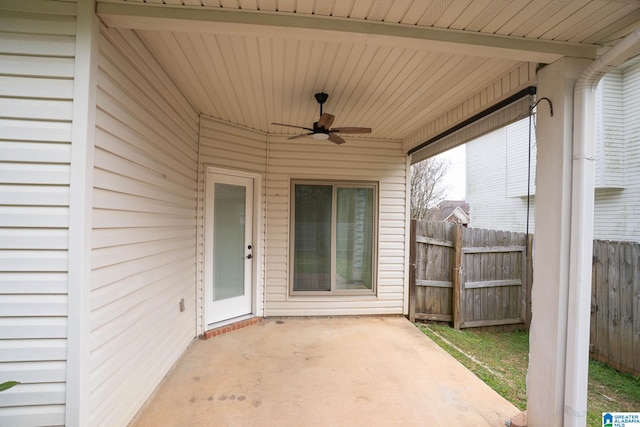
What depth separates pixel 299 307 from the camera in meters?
4.33

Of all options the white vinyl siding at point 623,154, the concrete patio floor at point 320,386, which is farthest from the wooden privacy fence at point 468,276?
the white vinyl siding at point 623,154

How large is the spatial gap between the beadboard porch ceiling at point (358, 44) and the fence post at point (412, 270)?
192 centimetres

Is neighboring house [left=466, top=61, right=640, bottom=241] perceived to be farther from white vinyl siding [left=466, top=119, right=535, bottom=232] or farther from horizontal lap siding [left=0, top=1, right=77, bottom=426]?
horizontal lap siding [left=0, top=1, right=77, bottom=426]

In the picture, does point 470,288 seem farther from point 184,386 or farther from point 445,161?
point 445,161

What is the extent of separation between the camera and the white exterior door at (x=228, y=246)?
366 cm

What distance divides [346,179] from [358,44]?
8.37 feet

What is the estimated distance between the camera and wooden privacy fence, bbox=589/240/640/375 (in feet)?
9.37

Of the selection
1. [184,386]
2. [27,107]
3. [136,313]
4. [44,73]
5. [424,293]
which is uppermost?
[44,73]

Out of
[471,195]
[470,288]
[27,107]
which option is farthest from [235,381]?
[471,195]

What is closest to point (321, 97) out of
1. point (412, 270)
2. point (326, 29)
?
point (326, 29)

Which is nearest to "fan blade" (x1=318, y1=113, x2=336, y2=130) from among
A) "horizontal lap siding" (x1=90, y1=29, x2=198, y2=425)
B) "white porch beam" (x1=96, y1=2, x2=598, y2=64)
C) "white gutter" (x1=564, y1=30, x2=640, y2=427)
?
"white porch beam" (x1=96, y1=2, x2=598, y2=64)

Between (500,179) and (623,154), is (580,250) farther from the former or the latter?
(500,179)

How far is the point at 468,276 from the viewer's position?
4414 millimetres

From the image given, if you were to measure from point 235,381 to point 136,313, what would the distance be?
110 centimetres
